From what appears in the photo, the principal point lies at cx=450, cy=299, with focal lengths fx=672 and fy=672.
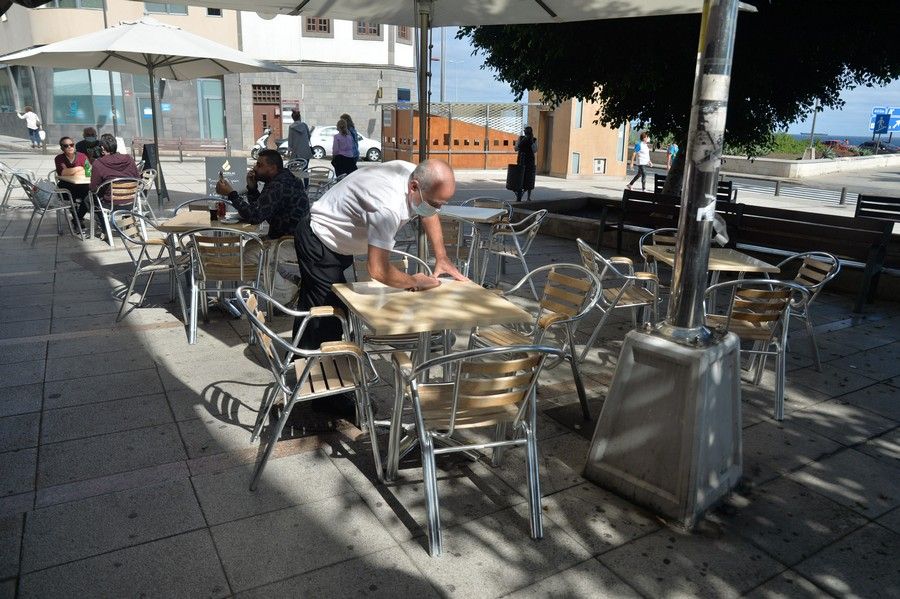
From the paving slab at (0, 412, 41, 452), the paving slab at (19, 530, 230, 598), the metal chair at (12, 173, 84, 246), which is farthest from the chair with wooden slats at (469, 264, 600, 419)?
the metal chair at (12, 173, 84, 246)

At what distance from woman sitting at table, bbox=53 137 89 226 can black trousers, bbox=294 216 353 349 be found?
7.23 m

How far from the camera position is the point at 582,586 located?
2.73 m

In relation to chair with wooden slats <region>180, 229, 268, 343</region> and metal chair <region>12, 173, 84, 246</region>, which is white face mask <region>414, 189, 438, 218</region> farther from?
metal chair <region>12, 173, 84, 246</region>

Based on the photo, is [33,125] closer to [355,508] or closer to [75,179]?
[75,179]

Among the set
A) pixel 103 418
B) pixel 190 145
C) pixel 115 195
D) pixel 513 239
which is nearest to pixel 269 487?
pixel 103 418

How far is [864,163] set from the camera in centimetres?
3275

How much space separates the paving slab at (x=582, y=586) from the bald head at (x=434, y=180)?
1.86 m

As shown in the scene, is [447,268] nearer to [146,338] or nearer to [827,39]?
[146,338]

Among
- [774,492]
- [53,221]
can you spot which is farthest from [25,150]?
[774,492]

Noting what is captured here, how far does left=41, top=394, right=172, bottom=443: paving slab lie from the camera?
152 inches

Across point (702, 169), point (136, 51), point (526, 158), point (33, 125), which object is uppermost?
point (136, 51)

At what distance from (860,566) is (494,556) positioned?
159cm

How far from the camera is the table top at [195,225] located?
5719 mm

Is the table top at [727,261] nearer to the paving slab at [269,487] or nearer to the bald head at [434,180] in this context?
the bald head at [434,180]
